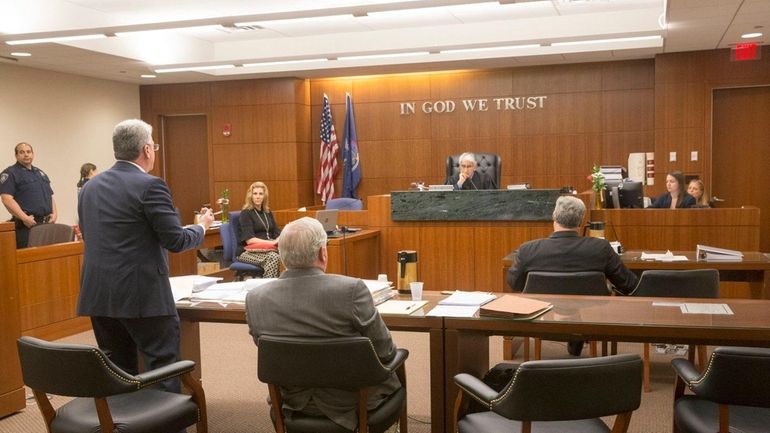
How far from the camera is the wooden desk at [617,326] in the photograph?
2.84 m

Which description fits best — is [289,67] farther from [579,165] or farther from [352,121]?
[579,165]

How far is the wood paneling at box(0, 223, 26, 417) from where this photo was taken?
4.23 metres

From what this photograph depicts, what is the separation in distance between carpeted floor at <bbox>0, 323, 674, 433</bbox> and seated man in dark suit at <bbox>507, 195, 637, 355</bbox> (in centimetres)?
76

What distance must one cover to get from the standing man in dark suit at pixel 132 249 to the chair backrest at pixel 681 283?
2556 millimetres

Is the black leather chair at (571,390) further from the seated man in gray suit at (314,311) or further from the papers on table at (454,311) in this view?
the papers on table at (454,311)

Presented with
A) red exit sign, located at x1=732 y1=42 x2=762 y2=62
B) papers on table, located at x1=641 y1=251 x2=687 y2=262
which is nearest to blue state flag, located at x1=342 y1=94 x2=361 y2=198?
red exit sign, located at x1=732 y1=42 x2=762 y2=62

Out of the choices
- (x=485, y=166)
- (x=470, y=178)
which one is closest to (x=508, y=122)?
(x=485, y=166)

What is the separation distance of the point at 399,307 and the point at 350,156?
8110 millimetres

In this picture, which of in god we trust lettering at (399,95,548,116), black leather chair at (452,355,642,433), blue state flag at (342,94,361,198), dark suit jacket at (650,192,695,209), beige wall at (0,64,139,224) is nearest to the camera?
black leather chair at (452,355,642,433)

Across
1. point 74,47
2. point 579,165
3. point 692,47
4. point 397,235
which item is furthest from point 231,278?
point 692,47

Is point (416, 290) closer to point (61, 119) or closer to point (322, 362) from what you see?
point (322, 362)

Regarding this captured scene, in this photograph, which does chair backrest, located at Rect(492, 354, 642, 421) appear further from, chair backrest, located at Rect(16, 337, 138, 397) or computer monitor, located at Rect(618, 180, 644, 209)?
computer monitor, located at Rect(618, 180, 644, 209)

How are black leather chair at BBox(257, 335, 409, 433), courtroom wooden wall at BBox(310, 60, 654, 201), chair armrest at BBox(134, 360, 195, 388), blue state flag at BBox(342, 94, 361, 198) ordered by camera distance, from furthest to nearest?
1. blue state flag at BBox(342, 94, 361, 198)
2. courtroom wooden wall at BBox(310, 60, 654, 201)
3. chair armrest at BBox(134, 360, 195, 388)
4. black leather chair at BBox(257, 335, 409, 433)

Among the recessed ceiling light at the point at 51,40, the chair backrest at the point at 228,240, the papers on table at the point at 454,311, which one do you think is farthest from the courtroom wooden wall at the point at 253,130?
the papers on table at the point at 454,311
